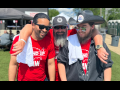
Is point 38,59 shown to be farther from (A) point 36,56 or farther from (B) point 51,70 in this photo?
(B) point 51,70

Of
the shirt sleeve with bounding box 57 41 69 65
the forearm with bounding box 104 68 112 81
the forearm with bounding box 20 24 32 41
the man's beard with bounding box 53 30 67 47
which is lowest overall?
the forearm with bounding box 104 68 112 81

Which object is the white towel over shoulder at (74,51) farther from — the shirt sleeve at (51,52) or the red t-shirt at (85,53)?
the shirt sleeve at (51,52)

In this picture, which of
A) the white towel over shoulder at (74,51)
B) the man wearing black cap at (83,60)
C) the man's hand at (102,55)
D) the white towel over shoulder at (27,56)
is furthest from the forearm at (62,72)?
the man's hand at (102,55)

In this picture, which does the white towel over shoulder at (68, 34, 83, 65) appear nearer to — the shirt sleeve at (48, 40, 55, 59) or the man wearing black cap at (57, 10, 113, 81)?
the man wearing black cap at (57, 10, 113, 81)

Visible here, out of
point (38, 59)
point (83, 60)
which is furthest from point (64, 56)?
point (38, 59)

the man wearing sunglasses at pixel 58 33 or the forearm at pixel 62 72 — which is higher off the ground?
the man wearing sunglasses at pixel 58 33

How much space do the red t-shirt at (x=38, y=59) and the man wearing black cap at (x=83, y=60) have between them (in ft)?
0.68

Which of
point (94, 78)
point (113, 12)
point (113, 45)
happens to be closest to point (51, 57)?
point (94, 78)

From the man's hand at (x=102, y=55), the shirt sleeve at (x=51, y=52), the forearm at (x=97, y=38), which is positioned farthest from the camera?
the shirt sleeve at (x=51, y=52)

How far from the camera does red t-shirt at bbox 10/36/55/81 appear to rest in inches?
74.2

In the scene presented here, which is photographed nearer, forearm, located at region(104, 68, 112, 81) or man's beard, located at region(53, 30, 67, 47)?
forearm, located at region(104, 68, 112, 81)

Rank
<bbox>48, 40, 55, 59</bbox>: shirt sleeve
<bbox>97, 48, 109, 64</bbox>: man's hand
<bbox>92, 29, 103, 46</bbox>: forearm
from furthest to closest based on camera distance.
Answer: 1. <bbox>48, 40, 55, 59</bbox>: shirt sleeve
2. <bbox>92, 29, 103, 46</bbox>: forearm
3. <bbox>97, 48, 109, 64</bbox>: man's hand

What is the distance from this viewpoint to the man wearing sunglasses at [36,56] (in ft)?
5.86

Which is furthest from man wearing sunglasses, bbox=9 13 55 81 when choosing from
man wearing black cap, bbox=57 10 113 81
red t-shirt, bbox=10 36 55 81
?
man wearing black cap, bbox=57 10 113 81
